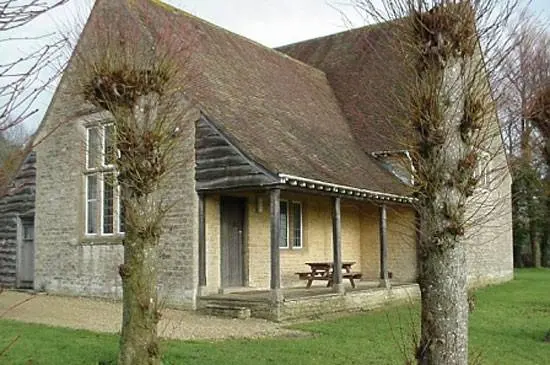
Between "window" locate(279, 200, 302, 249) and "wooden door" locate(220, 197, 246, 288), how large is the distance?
1963 millimetres

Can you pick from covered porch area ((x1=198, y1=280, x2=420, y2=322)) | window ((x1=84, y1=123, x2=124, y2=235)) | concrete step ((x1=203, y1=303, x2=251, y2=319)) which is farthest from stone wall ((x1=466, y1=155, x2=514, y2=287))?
window ((x1=84, y1=123, x2=124, y2=235))

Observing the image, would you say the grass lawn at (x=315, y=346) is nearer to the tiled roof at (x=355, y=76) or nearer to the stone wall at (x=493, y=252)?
the tiled roof at (x=355, y=76)

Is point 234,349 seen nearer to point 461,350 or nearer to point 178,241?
point 461,350

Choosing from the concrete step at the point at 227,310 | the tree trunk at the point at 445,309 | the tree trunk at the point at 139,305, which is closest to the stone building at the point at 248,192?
the concrete step at the point at 227,310

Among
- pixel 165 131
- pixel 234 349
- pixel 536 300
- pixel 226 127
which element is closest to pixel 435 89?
pixel 165 131

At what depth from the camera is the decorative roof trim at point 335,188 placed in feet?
45.4

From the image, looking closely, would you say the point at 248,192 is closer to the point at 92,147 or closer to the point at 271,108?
the point at 271,108

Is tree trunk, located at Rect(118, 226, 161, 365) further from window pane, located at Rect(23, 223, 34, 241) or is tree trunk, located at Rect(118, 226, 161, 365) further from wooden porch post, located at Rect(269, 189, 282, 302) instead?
window pane, located at Rect(23, 223, 34, 241)

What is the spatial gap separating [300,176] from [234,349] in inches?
211

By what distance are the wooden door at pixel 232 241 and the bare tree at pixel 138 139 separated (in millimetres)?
7662

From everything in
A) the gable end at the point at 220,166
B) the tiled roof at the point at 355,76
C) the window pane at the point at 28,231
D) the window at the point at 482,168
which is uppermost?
the tiled roof at the point at 355,76

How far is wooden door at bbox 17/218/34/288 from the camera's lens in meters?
19.9

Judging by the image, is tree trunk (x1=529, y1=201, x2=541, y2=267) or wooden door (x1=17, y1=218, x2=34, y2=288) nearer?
wooden door (x1=17, y1=218, x2=34, y2=288)

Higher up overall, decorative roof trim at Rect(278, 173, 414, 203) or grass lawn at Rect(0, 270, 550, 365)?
decorative roof trim at Rect(278, 173, 414, 203)
